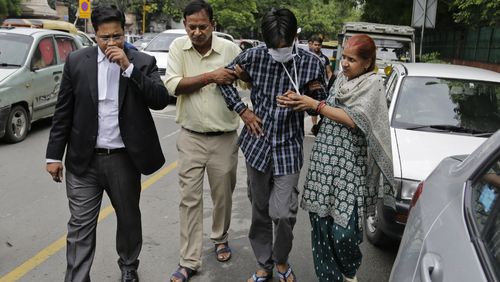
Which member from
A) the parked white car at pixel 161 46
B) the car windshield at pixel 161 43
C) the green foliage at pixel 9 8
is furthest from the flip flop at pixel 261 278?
the green foliage at pixel 9 8

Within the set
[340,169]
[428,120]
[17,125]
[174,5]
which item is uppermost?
[340,169]

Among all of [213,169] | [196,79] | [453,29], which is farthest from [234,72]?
[453,29]

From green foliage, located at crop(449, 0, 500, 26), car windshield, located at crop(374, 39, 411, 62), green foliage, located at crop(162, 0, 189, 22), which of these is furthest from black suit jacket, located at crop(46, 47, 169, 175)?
green foliage, located at crop(162, 0, 189, 22)

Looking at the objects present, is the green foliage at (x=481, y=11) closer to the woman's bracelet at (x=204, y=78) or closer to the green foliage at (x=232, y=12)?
the woman's bracelet at (x=204, y=78)

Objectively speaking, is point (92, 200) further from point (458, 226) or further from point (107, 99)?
point (458, 226)

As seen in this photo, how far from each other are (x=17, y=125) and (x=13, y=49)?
1.22 metres

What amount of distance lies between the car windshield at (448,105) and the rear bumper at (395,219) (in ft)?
3.88

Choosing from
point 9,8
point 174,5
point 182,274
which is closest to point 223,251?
point 182,274

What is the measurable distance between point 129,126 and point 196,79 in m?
0.55

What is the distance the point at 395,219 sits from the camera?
370 cm

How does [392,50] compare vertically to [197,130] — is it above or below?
below

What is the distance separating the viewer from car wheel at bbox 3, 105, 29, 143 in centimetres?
743

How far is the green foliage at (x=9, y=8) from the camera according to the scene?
28319 millimetres

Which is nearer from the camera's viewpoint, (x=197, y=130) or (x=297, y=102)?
(x=297, y=102)
